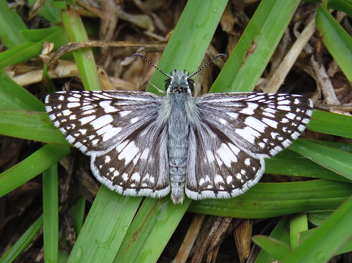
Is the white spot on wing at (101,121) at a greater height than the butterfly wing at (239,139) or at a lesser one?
lesser

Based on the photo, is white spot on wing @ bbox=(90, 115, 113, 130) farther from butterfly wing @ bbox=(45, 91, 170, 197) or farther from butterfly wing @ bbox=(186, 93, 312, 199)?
butterfly wing @ bbox=(186, 93, 312, 199)

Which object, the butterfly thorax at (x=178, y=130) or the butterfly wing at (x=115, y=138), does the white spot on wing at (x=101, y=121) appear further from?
the butterfly thorax at (x=178, y=130)

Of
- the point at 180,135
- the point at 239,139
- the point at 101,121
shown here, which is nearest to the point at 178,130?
the point at 180,135

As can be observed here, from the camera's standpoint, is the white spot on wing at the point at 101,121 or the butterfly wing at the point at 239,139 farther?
the white spot on wing at the point at 101,121

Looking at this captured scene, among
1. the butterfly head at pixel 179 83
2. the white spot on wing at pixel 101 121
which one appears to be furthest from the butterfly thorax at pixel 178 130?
the white spot on wing at pixel 101 121

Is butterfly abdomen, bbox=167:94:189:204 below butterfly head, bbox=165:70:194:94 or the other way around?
below

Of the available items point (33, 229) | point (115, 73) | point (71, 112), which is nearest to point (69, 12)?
point (115, 73)

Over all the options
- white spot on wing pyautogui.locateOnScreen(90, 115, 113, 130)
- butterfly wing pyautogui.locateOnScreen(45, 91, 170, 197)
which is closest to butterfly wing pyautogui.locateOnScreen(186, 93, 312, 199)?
butterfly wing pyautogui.locateOnScreen(45, 91, 170, 197)

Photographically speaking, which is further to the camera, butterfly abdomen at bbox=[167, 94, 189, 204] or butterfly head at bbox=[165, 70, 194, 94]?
butterfly head at bbox=[165, 70, 194, 94]
